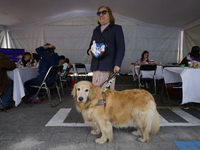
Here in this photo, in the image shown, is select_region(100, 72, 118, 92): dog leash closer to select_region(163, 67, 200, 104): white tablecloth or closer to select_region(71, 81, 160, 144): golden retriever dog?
select_region(71, 81, 160, 144): golden retriever dog

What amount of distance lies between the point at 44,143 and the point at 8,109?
205 centimetres

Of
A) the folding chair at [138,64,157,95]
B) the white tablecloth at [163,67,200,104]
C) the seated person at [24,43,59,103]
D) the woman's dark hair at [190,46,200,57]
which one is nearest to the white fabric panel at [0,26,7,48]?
the seated person at [24,43,59,103]

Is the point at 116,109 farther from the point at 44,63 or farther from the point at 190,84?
the point at 44,63

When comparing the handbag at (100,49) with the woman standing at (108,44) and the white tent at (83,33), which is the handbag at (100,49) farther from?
the white tent at (83,33)

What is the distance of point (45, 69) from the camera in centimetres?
371

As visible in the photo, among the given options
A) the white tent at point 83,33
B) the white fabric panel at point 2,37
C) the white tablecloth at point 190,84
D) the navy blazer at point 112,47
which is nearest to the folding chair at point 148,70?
the white tablecloth at point 190,84

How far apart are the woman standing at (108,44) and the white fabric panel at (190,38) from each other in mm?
8935

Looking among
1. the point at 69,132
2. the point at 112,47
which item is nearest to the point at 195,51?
the point at 112,47

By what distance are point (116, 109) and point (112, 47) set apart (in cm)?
95

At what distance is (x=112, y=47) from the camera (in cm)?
213

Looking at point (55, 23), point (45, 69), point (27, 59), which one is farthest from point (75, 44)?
point (45, 69)

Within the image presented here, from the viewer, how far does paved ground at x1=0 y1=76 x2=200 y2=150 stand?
1882 millimetres

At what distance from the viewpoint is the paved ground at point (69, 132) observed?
188 cm

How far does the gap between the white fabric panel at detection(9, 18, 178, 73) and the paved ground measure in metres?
8.00
